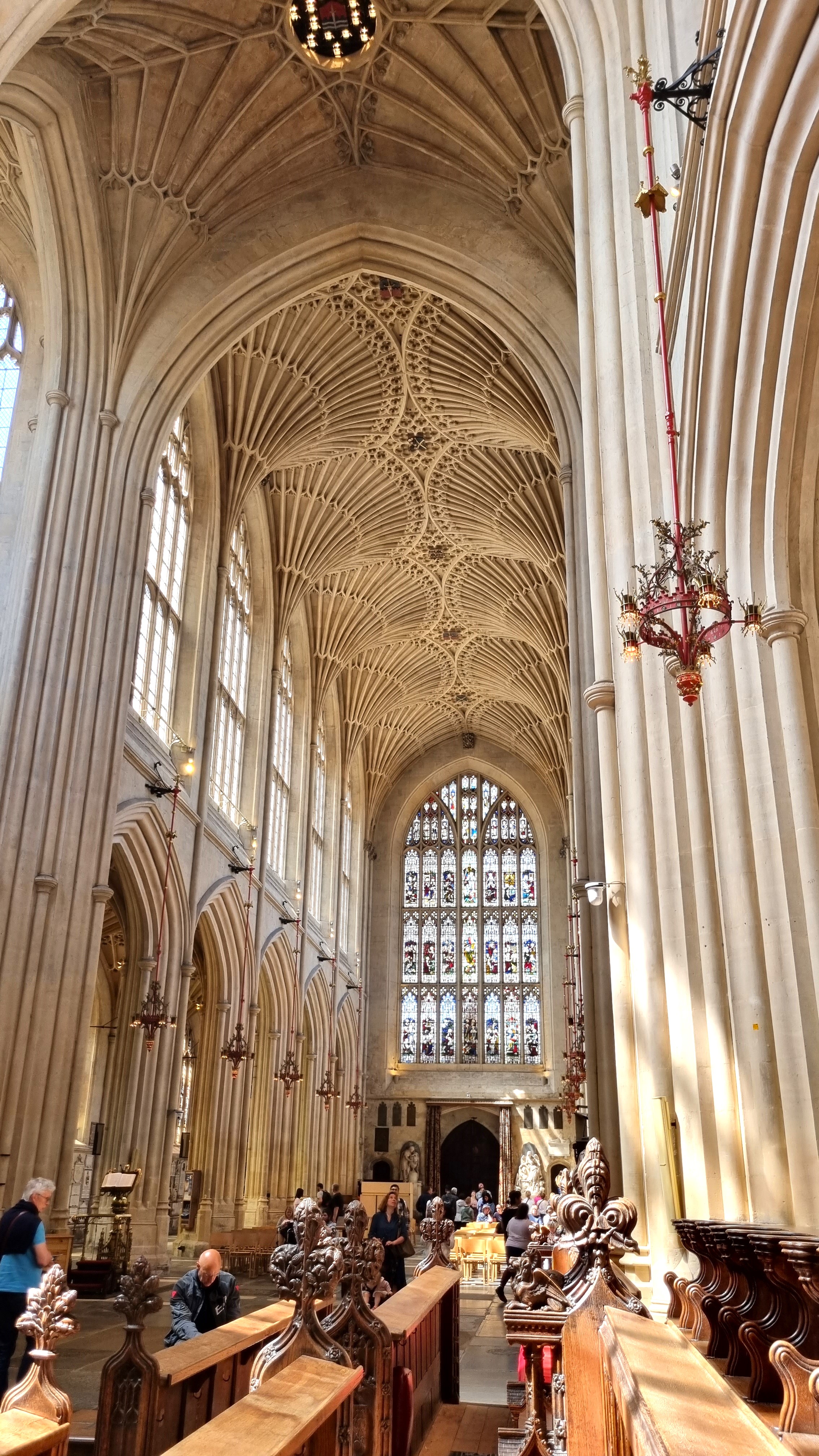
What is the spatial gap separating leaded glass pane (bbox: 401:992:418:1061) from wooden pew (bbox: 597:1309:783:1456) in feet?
95.1

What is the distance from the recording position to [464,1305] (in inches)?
514

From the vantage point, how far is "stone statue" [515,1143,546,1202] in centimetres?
2786

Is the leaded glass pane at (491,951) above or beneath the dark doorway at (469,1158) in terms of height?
above

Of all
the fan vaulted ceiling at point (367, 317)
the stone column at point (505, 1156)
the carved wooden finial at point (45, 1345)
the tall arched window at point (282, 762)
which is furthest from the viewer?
the stone column at point (505, 1156)

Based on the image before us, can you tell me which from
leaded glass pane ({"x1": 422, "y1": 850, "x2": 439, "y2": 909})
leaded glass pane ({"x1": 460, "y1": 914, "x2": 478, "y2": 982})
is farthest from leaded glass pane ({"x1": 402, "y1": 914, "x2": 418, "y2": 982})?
leaded glass pane ({"x1": 460, "y1": 914, "x2": 478, "y2": 982})

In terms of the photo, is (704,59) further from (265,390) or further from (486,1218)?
(486,1218)

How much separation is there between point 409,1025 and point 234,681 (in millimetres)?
15301

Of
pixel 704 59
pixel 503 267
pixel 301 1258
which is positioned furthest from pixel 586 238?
pixel 301 1258

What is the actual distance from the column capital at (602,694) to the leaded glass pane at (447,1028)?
24.0 meters

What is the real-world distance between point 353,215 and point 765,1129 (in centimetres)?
1291

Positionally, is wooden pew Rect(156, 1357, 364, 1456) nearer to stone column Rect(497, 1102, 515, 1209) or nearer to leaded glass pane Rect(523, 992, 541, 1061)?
stone column Rect(497, 1102, 515, 1209)

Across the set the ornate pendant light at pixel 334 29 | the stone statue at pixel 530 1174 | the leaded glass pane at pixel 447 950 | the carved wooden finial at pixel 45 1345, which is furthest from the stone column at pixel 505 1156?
the carved wooden finial at pixel 45 1345

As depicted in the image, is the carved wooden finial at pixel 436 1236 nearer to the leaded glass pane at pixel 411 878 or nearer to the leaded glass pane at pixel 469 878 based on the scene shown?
the leaded glass pane at pixel 469 878

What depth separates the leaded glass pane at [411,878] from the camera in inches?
1271
